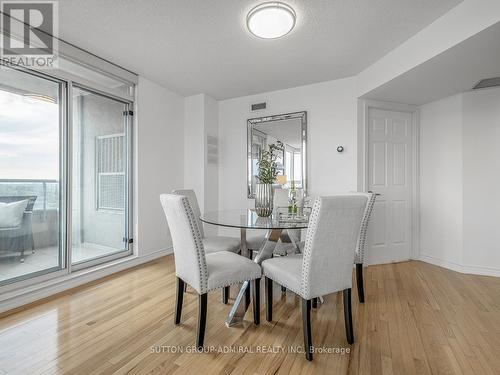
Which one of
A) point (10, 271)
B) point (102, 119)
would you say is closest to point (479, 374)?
point (10, 271)

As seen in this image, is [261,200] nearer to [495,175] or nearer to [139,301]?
[139,301]

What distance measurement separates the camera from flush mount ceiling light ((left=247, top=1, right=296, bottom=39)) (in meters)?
1.98

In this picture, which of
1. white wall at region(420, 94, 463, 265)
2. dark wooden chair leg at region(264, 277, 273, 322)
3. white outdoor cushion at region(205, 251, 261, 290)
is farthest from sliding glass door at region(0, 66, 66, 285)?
white wall at region(420, 94, 463, 265)

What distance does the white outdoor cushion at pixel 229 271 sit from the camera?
1.68 metres

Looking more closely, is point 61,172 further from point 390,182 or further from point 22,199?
point 390,182

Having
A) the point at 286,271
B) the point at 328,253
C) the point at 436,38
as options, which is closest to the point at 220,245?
the point at 286,271

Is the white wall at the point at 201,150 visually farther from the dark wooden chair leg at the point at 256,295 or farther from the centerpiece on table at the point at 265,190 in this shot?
the dark wooden chair leg at the point at 256,295

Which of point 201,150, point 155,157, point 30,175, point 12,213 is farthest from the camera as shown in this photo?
point 201,150

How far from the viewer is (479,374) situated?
1438 millimetres

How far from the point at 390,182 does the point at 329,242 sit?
2.45 meters

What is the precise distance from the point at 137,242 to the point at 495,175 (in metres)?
4.48

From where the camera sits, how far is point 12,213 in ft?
7.70

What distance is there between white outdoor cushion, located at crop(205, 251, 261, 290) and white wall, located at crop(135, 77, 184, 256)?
1951 mm

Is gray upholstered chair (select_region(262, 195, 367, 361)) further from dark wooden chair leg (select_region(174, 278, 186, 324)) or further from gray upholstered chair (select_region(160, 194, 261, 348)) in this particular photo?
dark wooden chair leg (select_region(174, 278, 186, 324))
